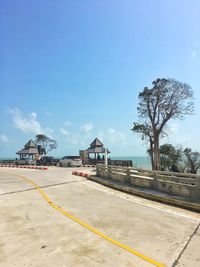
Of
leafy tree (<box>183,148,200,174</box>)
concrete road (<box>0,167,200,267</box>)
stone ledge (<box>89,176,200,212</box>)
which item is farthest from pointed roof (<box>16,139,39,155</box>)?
concrete road (<box>0,167,200,267</box>)

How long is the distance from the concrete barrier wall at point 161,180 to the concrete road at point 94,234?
135 cm

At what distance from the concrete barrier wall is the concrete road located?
1346 mm

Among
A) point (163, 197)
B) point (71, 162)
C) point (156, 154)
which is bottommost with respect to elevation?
point (163, 197)

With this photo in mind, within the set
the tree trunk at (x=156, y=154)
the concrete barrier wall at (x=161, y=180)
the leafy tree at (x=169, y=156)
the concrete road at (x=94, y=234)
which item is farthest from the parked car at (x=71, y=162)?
the concrete road at (x=94, y=234)

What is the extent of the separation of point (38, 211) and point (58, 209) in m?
0.73

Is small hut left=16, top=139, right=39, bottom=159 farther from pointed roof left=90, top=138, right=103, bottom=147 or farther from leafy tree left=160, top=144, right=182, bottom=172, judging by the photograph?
leafy tree left=160, top=144, right=182, bottom=172

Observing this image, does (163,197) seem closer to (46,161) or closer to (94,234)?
(94,234)

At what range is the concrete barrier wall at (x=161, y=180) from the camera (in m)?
10.4

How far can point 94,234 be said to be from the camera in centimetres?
639

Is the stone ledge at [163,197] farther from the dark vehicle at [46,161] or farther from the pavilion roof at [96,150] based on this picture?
the dark vehicle at [46,161]

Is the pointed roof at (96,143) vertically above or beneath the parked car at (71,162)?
above

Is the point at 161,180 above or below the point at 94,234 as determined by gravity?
above

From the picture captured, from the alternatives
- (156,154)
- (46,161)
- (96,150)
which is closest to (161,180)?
(156,154)

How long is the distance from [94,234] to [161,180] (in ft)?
22.5
